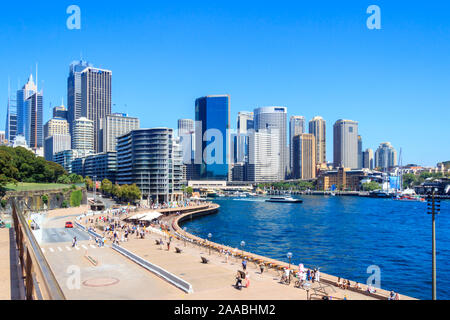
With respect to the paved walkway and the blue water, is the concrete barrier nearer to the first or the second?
the paved walkway

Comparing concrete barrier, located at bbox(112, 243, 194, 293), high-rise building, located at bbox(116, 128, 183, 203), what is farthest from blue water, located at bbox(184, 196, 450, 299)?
high-rise building, located at bbox(116, 128, 183, 203)

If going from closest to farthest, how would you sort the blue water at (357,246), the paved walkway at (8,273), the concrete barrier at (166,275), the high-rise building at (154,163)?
the paved walkway at (8,273) → the concrete barrier at (166,275) → the blue water at (357,246) → the high-rise building at (154,163)

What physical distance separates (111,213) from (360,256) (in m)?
49.9

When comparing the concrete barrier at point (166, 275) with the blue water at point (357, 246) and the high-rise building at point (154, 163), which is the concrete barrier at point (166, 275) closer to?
the blue water at point (357, 246)

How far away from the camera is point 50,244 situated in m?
38.7

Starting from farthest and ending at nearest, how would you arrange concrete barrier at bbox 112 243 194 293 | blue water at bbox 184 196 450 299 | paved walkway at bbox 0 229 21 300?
1. blue water at bbox 184 196 450 299
2. concrete barrier at bbox 112 243 194 293
3. paved walkway at bbox 0 229 21 300

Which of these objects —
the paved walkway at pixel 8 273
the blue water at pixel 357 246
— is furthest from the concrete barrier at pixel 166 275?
the blue water at pixel 357 246

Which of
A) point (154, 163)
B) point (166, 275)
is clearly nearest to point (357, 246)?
point (166, 275)

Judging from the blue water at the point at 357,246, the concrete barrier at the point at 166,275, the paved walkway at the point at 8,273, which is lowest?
the blue water at the point at 357,246

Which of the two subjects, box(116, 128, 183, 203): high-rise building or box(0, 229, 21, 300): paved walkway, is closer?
box(0, 229, 21, 300): paved walkway

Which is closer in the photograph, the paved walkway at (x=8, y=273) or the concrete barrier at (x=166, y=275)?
the paved walkway at (x=8, y=273)
